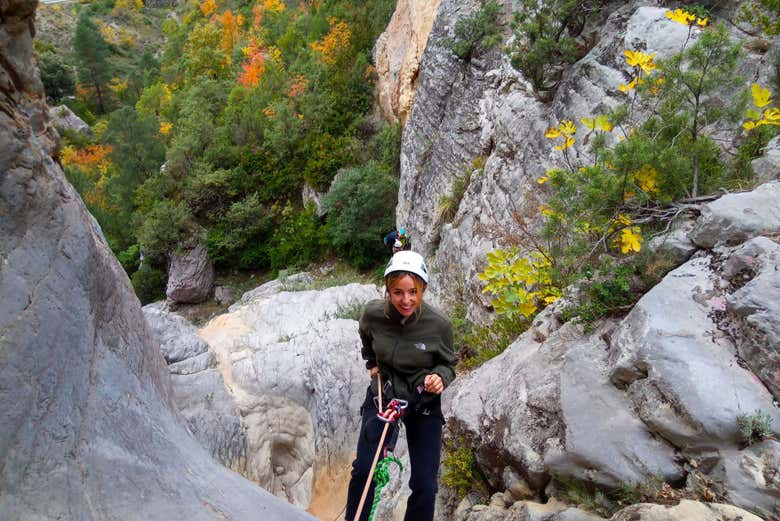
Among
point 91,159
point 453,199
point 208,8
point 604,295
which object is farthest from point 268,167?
point 208,8

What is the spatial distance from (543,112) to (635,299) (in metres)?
4.56

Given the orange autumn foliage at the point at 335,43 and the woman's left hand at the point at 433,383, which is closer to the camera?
the woman's left hand at the point at 433,383

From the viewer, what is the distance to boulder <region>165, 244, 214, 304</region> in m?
19.6

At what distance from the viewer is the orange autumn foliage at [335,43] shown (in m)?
21.8

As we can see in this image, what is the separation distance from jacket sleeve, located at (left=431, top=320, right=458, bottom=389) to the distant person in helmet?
621cm

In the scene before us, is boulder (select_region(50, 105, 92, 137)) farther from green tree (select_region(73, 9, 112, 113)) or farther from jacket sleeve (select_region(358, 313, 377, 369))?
jacket sleeve (select_region(358, 313, 377, 369))

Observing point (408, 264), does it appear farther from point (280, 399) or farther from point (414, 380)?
point (280, 399)

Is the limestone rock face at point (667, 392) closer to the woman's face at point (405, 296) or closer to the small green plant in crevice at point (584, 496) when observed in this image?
the small green plant in crevice at point (584, 496)

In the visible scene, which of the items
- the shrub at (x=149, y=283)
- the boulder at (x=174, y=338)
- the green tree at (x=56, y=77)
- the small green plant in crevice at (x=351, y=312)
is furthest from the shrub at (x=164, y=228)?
the green tree at (x=56, y=77)

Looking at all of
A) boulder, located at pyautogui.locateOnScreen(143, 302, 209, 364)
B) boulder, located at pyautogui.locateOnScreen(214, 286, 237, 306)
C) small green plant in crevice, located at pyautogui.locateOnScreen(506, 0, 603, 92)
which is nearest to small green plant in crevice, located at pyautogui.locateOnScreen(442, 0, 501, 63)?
small green plant in crevice, located at pyautogui.locateOnScreen(506, 0, 603, 92)

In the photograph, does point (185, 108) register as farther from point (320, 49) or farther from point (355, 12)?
Result: point (355, 12)

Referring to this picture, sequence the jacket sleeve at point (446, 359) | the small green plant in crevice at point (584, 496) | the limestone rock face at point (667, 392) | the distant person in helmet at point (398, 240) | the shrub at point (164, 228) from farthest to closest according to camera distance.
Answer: the shrub at point (164, 228) → the distant person in helmet at point (398, 240) → the jacket sleeve at point (446, 359) → the small green plant in crevice at point (584, 496) → the limestone rock face at point (667, 392)

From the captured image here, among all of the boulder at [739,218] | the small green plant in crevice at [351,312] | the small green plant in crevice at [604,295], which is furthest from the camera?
the small green plant in crevice at [351,312]

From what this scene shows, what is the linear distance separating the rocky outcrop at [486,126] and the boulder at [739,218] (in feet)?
6.97
